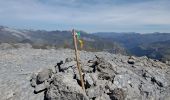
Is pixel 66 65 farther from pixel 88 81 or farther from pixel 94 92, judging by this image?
pixel 94 92

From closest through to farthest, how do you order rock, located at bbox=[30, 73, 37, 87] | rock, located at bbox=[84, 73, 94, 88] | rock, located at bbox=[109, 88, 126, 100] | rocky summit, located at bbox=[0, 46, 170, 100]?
rocky summit, located at bbox=[0, 46, 170, 100] → rock, located at bbox=[109, 88, 126, 100] → rock, located at bbox=[84, 73, 94, 88] → rock, located at bbox=[30, 73, 37, 87]

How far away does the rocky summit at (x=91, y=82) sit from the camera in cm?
2155

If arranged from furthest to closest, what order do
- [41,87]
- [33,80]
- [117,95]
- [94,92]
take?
1. [33,80]
2. [41,87]
3. [117,95]
4. [94,92]

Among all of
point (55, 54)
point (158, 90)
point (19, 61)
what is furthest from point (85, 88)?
point (55, 54)

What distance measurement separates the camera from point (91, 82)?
22.5 m

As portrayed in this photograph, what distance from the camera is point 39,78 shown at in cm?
2367

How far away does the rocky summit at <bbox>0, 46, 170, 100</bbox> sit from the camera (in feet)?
70.7

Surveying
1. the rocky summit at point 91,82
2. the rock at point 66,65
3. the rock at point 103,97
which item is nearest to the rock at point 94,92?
the rocky summit at point 91,82

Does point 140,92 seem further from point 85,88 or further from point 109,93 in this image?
point 85,88

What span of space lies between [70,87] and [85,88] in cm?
166

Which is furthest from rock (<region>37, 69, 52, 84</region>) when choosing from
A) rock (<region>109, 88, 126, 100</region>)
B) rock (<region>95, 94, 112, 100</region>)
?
rock (<region>109, 88, 126, 100</region>)

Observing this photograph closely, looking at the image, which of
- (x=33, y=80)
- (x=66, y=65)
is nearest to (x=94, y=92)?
(x=66, y=65)

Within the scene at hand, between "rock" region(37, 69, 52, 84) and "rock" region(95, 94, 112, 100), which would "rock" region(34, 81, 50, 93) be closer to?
"rock" region(37, 69, 52, 84)

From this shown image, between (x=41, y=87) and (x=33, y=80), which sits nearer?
(x=41, y=87)
